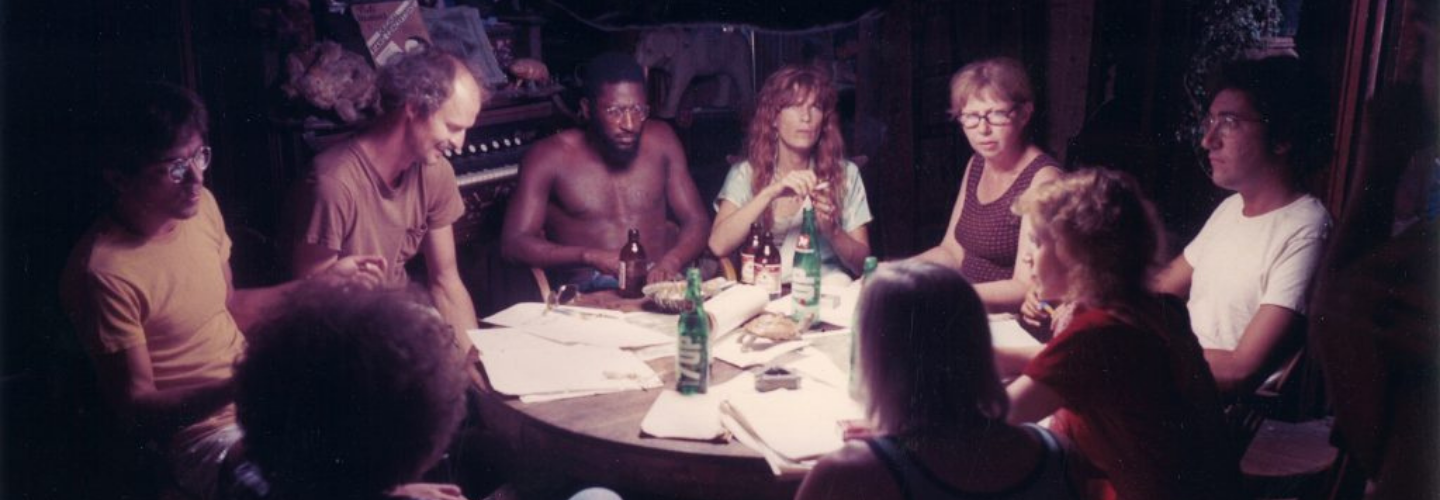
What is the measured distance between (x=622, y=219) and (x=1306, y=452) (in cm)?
246

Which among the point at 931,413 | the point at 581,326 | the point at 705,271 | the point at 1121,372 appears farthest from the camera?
the point at 705,271

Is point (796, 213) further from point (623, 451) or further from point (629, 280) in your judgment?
point (623, 451)

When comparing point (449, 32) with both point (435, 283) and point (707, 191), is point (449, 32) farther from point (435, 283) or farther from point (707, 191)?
point (707, 191)

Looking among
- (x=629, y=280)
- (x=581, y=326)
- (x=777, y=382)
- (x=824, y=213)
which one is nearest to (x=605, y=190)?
(x=824, y=213)

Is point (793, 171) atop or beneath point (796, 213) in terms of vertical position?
atop

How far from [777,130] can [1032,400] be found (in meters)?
2.06

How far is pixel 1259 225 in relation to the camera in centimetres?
237

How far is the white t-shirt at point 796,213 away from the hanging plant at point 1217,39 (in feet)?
4.58

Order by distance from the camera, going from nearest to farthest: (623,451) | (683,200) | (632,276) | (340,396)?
(340,396) → (623,451) → (632,276) → (683,200)

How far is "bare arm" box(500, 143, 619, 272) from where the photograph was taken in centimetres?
354

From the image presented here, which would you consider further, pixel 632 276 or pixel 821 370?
pixel 632 276

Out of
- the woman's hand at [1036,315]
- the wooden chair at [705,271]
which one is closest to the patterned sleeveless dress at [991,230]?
the woman's hand at [1036,315]

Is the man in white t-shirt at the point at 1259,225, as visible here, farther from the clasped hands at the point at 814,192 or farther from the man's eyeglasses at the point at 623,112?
the man's eyeglasses at the point at 623,112

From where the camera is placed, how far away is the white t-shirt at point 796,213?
3.51 m
